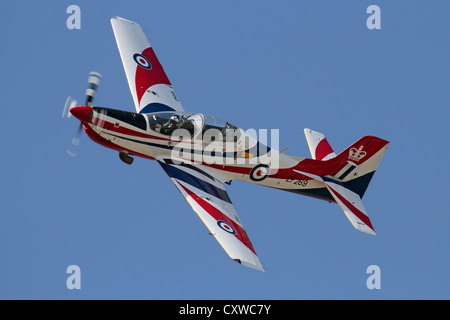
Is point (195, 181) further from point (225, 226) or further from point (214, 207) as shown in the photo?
point (225, 226)

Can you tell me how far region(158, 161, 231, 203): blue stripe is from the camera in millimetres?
23812

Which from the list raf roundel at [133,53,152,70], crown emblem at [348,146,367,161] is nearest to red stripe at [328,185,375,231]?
crown emblem at [348,146,367,161]

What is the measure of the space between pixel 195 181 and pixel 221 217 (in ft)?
5.60

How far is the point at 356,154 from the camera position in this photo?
2617cm

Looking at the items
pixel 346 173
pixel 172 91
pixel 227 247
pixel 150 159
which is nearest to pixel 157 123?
pixel 150 159

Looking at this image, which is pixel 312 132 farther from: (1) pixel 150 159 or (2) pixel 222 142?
(1) pixel 150 159

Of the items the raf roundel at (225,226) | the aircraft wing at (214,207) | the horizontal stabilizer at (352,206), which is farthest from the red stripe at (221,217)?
the horizontal stabilizer at (352,206)

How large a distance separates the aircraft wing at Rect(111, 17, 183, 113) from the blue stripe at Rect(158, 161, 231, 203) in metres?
2.75

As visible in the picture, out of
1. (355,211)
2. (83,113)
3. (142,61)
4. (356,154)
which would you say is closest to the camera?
(83,113)

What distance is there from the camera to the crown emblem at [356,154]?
85.7 ft

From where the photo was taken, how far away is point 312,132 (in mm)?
27344

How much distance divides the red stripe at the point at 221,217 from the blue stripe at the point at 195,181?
0.37m

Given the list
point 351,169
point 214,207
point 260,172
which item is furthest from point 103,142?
point 351,169

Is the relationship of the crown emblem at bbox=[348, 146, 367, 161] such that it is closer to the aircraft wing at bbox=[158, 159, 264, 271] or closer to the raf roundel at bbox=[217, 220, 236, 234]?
the aircraft wing at bbox=[158, 159, 264, 271]
